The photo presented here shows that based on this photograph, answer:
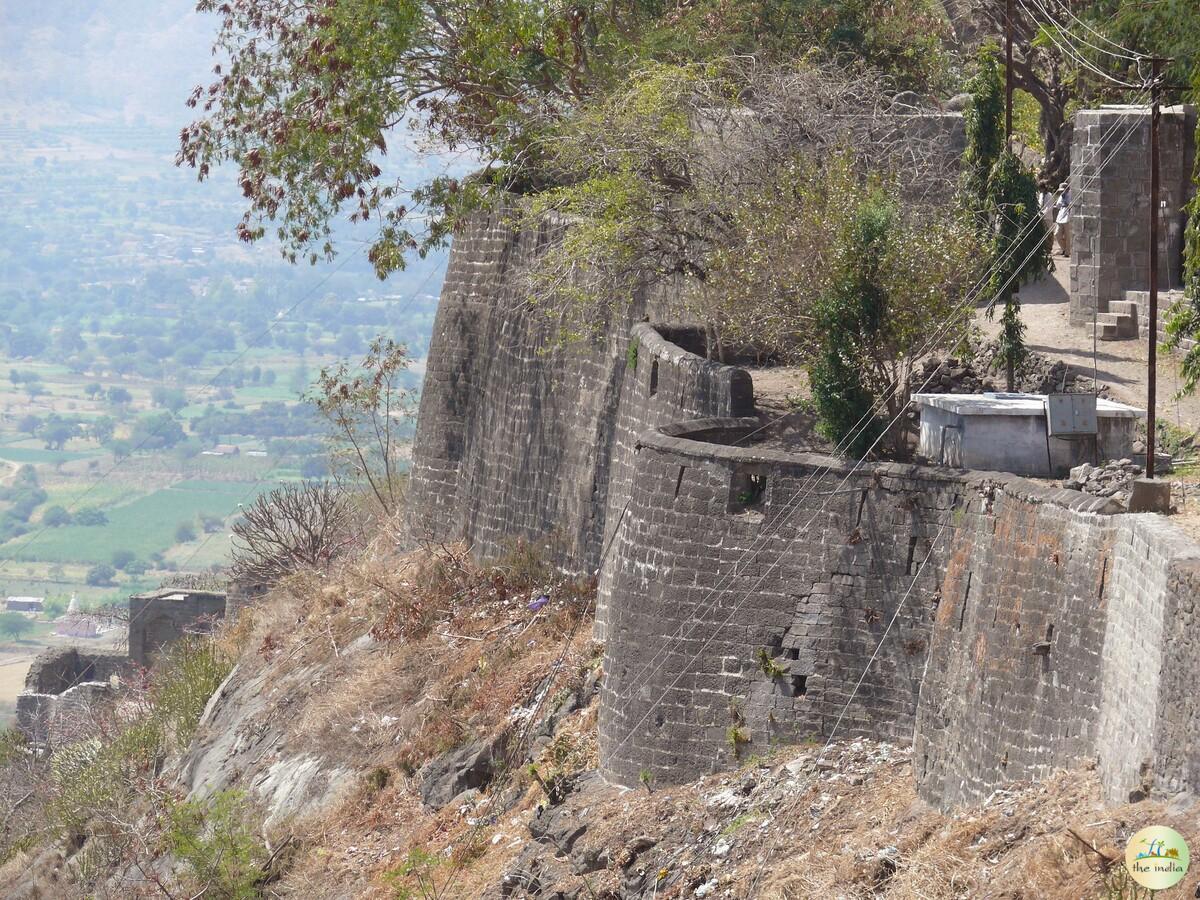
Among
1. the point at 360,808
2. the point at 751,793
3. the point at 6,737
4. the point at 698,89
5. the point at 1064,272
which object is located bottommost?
the point at 6,737

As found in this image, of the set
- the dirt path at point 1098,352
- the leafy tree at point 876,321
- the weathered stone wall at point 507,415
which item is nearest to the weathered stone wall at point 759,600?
the leafy tree at point 876,321

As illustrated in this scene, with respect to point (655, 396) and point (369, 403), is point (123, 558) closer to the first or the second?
point (369, 403)

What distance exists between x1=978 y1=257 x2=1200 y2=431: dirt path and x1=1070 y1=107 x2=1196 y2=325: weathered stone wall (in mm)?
474

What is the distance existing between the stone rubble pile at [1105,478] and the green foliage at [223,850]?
956 centimetres

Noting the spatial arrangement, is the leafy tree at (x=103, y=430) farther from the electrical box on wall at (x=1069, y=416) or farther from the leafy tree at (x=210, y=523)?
the electrical box on wall at (x=1069, y=416)

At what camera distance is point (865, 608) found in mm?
13562

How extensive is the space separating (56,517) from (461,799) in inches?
4943

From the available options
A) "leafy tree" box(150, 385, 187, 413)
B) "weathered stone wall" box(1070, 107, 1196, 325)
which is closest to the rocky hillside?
"weathered stone wall" box(1070, 107, 1196, 325)

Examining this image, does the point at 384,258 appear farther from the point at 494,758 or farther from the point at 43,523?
the point at 43,523

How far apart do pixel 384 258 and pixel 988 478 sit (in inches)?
457

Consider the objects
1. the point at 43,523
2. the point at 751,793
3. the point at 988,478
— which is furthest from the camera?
the point at 43,523

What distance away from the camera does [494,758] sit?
59.5 feet

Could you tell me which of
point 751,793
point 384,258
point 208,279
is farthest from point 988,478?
point 208,279

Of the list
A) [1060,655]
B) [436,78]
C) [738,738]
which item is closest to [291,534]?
[436,78]
